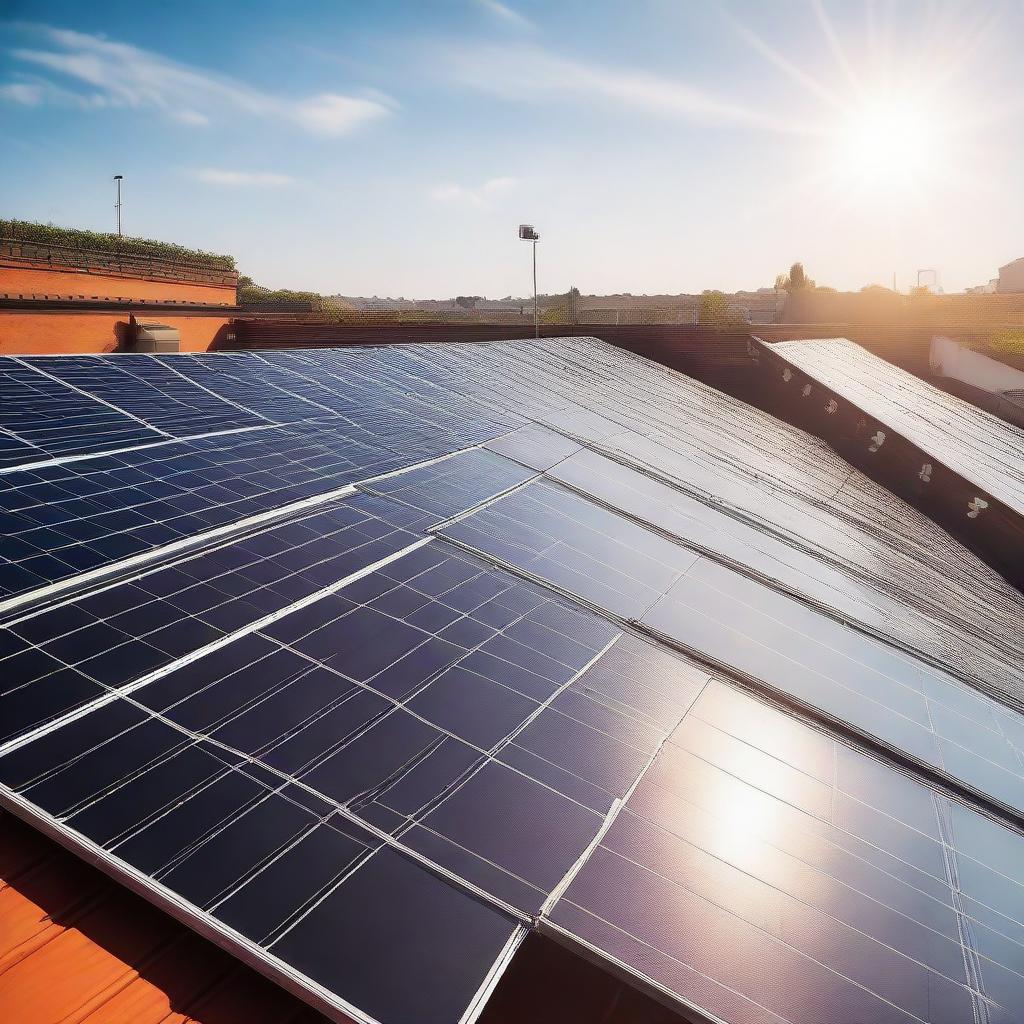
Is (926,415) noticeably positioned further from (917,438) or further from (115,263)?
→ (115,263)

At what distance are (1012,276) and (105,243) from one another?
92150mm

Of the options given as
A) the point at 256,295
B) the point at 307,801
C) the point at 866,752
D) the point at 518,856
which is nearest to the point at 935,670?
the point at 866,752

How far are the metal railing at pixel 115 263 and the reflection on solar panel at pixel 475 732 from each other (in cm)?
2678

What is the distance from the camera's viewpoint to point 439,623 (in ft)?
21.2

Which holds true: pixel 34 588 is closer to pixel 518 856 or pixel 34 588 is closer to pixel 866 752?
pixel 518 856

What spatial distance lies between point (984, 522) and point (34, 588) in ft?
68.8

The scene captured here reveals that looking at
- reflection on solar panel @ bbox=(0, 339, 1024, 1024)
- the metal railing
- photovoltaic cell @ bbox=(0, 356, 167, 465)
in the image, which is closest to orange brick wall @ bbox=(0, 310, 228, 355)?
the metal railing

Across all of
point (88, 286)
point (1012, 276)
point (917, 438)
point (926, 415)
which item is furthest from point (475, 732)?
point (1012, 276)

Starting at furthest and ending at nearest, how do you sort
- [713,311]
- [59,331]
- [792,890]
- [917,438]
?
[713,311] → [59,331] → [917,438] → [792,890]

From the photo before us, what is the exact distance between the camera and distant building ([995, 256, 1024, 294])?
83062 mm

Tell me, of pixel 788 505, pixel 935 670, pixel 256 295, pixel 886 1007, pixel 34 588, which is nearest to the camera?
pixel 886 1007

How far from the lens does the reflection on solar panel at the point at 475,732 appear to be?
385 centimetres

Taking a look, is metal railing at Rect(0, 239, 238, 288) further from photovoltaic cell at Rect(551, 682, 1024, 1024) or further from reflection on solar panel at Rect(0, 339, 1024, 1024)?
photovoltaic cell at Rect(551, 682, 1024, 1024)

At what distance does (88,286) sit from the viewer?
34562 mm
